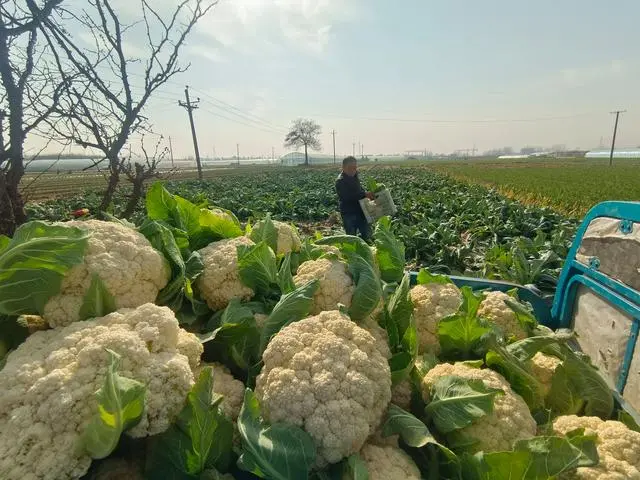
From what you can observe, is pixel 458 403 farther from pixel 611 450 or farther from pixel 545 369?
pixel 545 369

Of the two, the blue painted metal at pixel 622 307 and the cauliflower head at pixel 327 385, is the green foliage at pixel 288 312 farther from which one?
the blue painted metal at pixel 622 307

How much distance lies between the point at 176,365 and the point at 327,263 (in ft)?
3.13

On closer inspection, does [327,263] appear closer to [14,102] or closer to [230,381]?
[230,381]

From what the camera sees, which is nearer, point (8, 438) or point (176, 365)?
point (8, 438)

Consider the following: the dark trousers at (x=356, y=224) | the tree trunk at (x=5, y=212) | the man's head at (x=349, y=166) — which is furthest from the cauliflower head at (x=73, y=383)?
the dark trousers at (x=356, y=224)

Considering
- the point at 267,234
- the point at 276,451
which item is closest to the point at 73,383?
the point at 276,451

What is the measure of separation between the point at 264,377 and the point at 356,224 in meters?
6.54

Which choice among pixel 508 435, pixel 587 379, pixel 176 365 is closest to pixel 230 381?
pixel 176 365

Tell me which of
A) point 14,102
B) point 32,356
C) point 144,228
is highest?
point 14,102

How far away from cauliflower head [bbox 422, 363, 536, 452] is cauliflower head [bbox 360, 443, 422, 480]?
24 centimetres

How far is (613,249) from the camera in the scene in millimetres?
2141

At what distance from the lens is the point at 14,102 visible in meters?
3.34

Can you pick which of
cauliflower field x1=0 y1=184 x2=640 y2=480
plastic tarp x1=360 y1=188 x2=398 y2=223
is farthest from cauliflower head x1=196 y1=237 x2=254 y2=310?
plastic tarp x1=360 y1=188 x2=398 y2=223

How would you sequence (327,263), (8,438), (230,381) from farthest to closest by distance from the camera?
(327,263)
(230,381)
(8,438)
